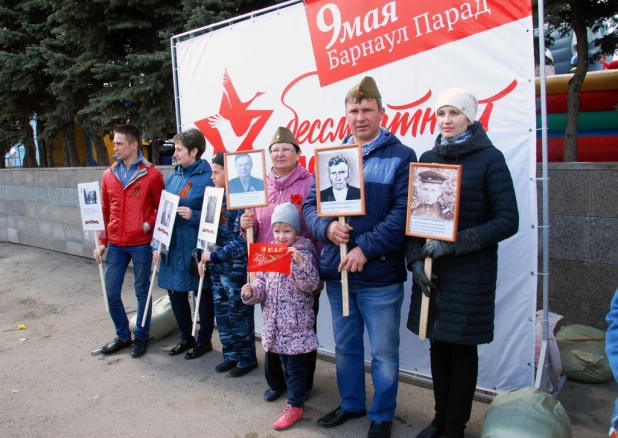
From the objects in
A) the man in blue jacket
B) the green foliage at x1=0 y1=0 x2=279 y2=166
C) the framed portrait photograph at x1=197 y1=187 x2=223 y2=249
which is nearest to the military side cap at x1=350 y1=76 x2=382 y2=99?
the man in blue jacket

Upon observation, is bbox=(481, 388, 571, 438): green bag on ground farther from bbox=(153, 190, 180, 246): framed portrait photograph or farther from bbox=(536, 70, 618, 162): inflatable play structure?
bbox=(536, 70, 618, 162): inflatable play structure

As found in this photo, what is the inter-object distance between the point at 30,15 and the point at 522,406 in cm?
978

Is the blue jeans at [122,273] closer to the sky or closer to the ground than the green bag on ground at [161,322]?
closer to the sky

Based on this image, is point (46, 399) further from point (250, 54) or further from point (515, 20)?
point (515, 20)

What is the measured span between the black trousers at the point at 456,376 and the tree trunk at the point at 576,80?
2.96 metres

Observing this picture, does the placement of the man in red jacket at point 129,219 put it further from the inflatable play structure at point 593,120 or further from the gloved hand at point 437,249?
the inflatable play structure at point 593,120

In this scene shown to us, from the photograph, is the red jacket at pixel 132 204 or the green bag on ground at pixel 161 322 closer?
the red jacket at pixel 132 204

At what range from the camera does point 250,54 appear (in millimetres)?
4355

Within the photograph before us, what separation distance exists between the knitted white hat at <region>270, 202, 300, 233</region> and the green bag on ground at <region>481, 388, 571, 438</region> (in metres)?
1.48

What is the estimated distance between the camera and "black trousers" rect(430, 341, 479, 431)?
2764 mm

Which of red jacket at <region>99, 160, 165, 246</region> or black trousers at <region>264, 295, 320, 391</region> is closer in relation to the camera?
black trousers at <region>264, 295, 320, 391</region>

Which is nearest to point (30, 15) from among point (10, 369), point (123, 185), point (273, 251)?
point (123, 185)

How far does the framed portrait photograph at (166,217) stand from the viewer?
13.6 feet

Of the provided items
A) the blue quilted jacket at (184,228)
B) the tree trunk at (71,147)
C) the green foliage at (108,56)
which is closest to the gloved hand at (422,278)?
the blue quilted jacket at (184,228)
